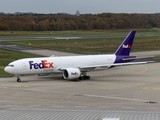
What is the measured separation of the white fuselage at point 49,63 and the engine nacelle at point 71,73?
4.41 ft

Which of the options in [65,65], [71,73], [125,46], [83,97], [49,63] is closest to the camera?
[83,97]

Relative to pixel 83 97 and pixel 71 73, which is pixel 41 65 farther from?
pixel 83 97

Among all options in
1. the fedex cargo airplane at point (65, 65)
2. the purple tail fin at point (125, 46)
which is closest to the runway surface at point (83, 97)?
the fedex cargo airplane at point (65, 65)

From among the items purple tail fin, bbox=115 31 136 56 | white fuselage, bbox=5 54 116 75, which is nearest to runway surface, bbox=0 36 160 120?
white fuselage, bbox=5 54 116 75

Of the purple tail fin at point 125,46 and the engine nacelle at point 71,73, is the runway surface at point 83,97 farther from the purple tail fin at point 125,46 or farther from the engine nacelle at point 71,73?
the purple tail fin at point 125,46

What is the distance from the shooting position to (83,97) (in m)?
36.0

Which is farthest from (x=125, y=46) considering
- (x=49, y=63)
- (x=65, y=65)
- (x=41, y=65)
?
(x=41, y=65)

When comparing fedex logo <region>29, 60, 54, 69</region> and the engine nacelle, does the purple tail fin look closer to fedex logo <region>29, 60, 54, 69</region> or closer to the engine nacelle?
the engine nacelle

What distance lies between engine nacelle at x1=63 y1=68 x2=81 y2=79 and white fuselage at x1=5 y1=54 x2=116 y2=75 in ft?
4.41

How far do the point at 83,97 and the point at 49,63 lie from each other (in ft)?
42.6

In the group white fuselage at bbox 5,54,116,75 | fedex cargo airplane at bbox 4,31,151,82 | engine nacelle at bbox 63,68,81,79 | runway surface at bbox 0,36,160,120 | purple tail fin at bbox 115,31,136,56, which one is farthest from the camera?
purple tail fin at bbox 115,31,136,56

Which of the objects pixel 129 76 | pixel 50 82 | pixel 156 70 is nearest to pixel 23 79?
pixel 50 82

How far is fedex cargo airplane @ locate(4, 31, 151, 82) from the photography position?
151 feet

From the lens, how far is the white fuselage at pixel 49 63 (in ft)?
150
